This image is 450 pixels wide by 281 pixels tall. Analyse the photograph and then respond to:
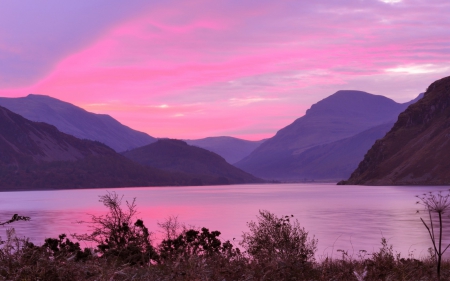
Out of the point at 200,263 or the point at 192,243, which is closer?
the point at 200,263

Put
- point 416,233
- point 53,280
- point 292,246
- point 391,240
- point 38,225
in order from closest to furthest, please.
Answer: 1. point 53,280
2. point 292,246
3. point 391,240
4. point 416,233
5. point 38,225

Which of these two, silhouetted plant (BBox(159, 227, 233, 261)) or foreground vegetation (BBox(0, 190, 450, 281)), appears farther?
silhouetted plant (BBox(159, 227, 233, 261))

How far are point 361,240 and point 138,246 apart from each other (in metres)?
32.1

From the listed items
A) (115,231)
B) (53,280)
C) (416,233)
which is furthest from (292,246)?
(416,233)

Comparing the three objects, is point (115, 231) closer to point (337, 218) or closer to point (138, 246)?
point (138, 246)

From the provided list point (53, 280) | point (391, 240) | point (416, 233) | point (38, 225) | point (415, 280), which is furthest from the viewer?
point (38, 225)

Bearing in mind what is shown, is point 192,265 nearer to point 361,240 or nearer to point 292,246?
point 292,246

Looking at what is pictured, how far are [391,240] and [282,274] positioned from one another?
3695 centimetres

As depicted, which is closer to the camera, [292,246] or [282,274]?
[282,274]

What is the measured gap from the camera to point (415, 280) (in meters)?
16.1

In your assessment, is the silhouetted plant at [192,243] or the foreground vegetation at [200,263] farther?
the silhouetted plant at [192,243]

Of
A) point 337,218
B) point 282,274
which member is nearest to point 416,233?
point 337,218

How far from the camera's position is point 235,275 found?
57.3 feet

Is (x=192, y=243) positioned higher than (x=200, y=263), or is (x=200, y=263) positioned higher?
(x=200, y=263)
